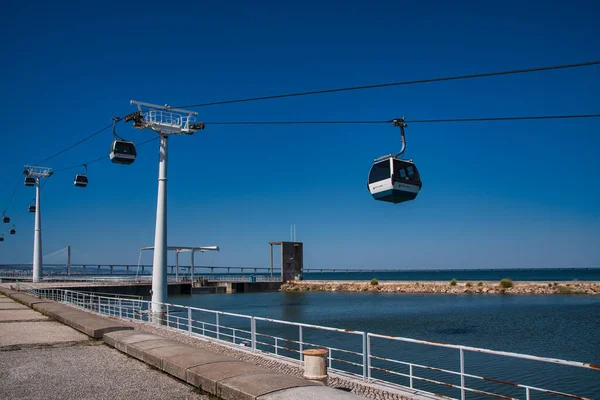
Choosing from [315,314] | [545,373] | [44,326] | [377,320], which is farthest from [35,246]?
[545,373]

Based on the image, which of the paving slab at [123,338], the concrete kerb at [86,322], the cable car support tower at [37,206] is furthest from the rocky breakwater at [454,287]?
the paving slab at [123,338]

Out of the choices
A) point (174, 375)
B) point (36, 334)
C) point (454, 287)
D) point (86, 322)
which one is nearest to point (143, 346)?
point (174, 375)

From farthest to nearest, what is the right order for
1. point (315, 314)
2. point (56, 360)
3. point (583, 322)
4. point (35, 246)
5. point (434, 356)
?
1. point (35, 246)
2. point (315, 314)
3. point (583, 322)
4. point (434, 356)
5. point (56, 360)

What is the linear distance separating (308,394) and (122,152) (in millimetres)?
19995

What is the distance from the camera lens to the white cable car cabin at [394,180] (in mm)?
16328

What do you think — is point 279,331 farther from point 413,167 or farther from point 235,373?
point 235,373

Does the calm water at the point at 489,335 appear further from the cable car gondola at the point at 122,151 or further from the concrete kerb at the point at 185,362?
the cable car gondola at the point at 122,151

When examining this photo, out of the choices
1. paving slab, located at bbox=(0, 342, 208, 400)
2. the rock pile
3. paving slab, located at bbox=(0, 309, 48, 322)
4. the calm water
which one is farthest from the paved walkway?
the rock pile

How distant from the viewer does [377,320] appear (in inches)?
1566

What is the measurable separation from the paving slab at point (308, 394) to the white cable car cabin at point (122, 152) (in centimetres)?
1958

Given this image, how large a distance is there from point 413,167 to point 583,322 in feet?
88.8

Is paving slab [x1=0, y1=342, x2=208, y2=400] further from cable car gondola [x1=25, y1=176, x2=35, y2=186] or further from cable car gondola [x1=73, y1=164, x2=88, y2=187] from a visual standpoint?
cable car gondola [x1=25, y1=176, x2=35, y2=186]

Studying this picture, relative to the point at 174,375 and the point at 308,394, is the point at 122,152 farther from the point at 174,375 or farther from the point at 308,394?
the point at 308,394

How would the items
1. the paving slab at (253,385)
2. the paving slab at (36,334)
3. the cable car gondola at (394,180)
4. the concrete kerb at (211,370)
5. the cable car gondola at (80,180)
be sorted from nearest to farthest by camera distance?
the paving slab at (253,385) < the concrete kerb at (211,370) < the paving slab at (36,334) < the cable car gondola at (394,180) < the cable car gondola at (80,180)
